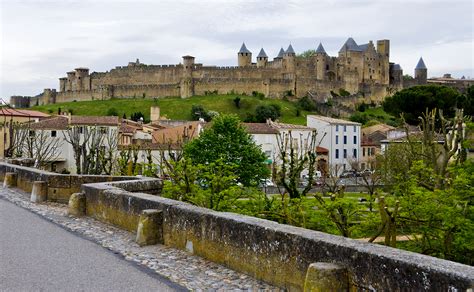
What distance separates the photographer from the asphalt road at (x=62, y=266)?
310 inches

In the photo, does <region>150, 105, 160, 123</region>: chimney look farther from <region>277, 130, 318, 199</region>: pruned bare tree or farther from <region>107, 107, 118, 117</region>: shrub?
<region>277, 130, 318, 199</region>: pruned bare tree

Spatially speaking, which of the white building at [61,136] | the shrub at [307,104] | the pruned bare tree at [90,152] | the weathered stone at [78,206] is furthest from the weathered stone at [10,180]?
the shrub at [307,104]

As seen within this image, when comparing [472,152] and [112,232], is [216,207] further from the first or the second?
[472,152]

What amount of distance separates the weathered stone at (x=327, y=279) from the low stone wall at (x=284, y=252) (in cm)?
10

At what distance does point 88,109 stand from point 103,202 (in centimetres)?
12192

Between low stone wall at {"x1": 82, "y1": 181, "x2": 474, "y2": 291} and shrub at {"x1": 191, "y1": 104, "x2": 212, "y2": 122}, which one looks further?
shrub at {"x1": 191, "y1": 104, "x2": 212, "y2": 122}

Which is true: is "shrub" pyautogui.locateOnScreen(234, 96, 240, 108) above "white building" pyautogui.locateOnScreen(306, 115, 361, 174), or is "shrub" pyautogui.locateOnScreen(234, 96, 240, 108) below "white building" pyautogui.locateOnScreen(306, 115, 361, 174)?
above

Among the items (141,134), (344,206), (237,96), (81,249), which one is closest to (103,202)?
(81,249)

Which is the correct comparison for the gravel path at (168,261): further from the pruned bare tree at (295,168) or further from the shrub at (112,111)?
the shrub at (112,111)

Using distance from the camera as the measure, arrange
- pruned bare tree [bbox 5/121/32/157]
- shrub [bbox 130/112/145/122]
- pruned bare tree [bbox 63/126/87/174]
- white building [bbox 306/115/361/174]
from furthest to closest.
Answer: shrub [bbox 130/112/145/122] < white building [bbox 306/115/361/174] < pruned bare tree [bbox 5/121/32/157] < pruned bare tree [bbox 63/126/87/174]

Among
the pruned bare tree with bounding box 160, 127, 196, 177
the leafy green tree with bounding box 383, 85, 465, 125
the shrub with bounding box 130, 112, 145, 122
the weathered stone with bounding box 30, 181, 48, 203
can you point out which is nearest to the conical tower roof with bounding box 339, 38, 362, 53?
the shrub with bounding box 130, 112, 145, 122

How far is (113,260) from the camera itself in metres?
9.62

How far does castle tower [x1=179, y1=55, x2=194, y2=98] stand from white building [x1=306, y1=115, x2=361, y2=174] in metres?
56.8

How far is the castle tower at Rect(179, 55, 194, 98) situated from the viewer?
141875 millimetres
